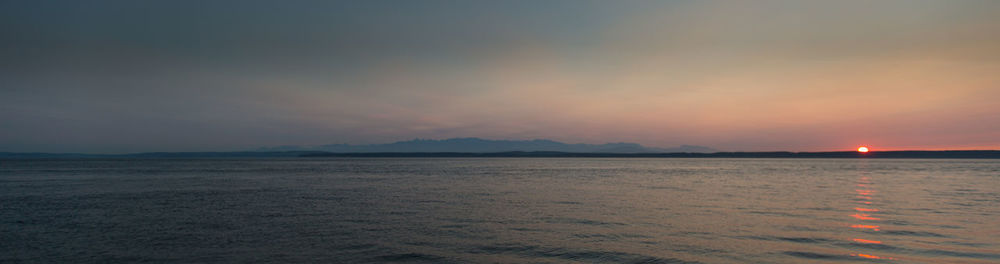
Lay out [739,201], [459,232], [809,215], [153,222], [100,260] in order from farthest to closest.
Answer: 1. [739,201]
2. [809,215]
3. [153,222]
4. [459,232]
5. [100,260]

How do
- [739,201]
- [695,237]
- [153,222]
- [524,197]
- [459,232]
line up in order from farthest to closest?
[524,197]
[739,201]
[153,222]
[459,232]
[695,237]

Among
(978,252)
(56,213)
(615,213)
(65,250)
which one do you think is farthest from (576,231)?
(56,213)

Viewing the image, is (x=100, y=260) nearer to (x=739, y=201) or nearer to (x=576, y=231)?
(x=576, y=231)

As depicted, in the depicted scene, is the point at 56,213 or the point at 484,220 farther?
the point at 56,213

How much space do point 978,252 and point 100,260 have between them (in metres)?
21.7

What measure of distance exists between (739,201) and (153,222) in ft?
86.2

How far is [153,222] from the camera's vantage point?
781 inches

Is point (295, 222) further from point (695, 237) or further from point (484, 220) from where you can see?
point (695, 237)

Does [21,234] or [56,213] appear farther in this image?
[56,213]

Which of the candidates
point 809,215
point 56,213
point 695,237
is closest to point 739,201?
point 809,215

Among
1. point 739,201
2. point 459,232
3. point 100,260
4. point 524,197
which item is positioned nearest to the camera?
point 100,260

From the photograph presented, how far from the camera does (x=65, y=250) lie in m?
14.3

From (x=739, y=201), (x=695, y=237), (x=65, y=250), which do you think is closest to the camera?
(x=65, y=250)

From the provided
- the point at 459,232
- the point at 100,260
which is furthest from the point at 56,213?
the point at 459,232
